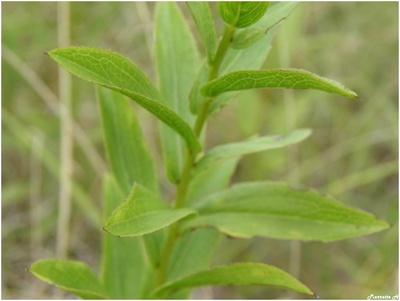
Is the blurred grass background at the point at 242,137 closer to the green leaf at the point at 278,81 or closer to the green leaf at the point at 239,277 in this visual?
the green leaf at the point at 239,277

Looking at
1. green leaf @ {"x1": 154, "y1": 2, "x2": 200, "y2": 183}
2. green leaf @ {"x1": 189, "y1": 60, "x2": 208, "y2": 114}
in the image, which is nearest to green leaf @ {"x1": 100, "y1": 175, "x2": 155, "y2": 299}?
green leaf @ {"x1": 154, "y1": 2, "x2": 200, "y2": 183}

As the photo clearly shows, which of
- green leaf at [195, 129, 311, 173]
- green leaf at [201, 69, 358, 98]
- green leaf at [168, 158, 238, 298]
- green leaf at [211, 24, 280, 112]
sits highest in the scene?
green leaf at [211, 24, 280, 112]

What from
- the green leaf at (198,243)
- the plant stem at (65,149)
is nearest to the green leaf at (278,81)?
the green leaf at (198,243)

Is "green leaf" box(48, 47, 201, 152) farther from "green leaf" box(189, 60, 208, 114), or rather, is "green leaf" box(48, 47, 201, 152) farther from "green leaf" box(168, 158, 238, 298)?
"green leaf" box(168, 158, 238, 298)

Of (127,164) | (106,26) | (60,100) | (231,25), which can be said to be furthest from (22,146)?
(231,25)

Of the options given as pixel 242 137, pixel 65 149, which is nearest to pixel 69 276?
pixel 65 149
